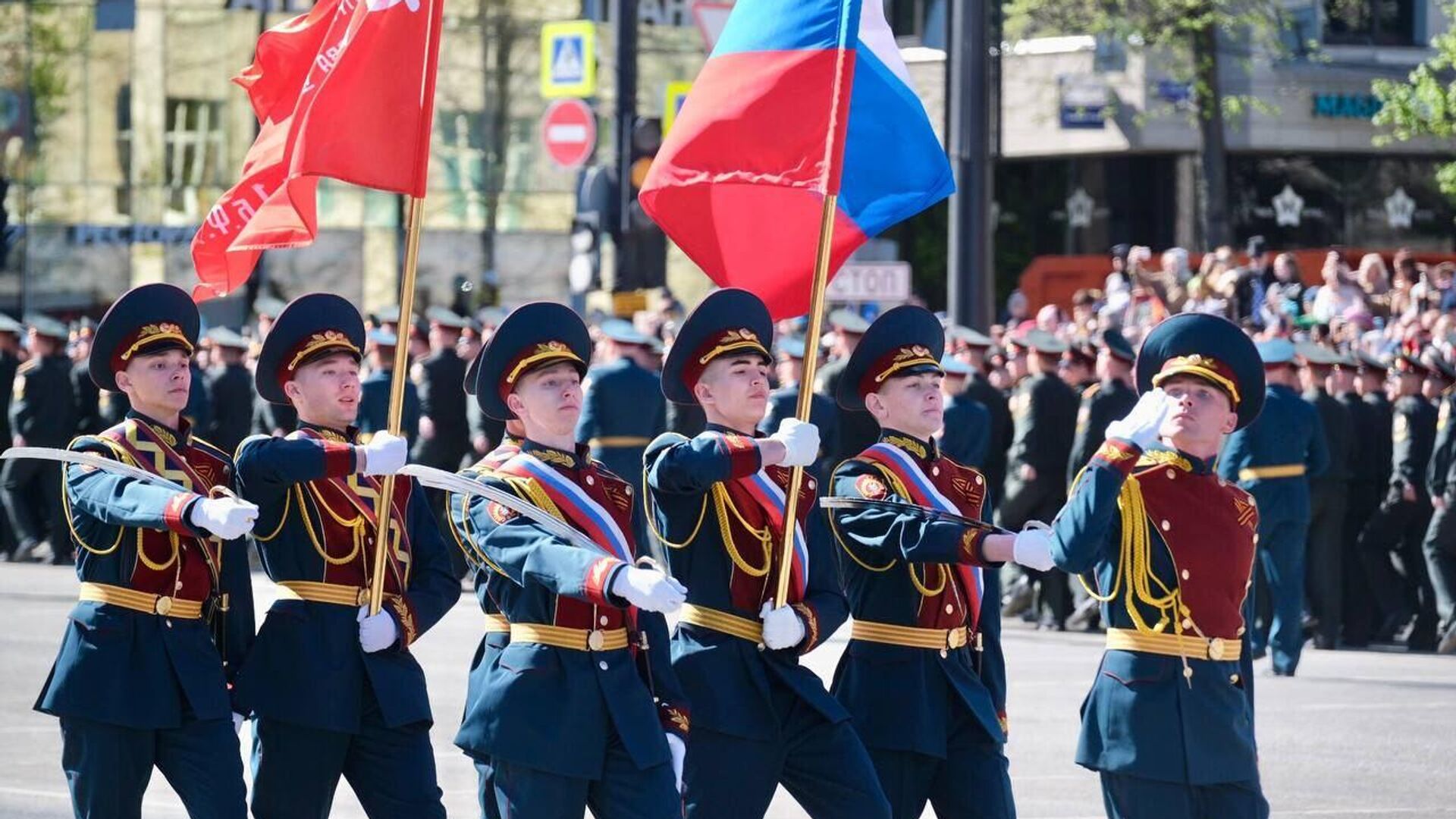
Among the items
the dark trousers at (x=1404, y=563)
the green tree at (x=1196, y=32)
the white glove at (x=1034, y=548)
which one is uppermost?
the green tree at (x=1196, y=32)

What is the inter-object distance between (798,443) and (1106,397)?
918 centimetres

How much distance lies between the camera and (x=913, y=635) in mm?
7578

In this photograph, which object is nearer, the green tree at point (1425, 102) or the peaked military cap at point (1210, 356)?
the peaked military cap at point (1210, 356)

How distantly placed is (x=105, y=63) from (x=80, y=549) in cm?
3500

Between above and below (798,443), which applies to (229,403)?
below

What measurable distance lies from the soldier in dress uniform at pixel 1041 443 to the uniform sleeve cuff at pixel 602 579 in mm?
10662

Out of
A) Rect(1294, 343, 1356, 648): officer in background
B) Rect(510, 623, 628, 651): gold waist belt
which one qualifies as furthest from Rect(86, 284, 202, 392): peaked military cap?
Rect(1294, 343, 1356, 648): officer in background

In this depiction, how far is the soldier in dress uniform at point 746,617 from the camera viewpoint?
727 centimetres

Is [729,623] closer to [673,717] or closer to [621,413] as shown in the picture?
[673,717]

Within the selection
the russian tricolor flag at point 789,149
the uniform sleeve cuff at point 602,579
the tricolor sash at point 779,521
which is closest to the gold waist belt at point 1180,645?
the tricolor sash at point 779,521

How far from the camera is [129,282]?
4075 cm

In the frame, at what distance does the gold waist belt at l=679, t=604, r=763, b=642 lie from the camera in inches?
290

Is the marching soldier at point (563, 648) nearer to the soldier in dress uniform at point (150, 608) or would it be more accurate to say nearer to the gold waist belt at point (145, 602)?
the soldier in dress uniform at point (150, 608)

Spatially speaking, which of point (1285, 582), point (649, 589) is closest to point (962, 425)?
point (1285, 582)
